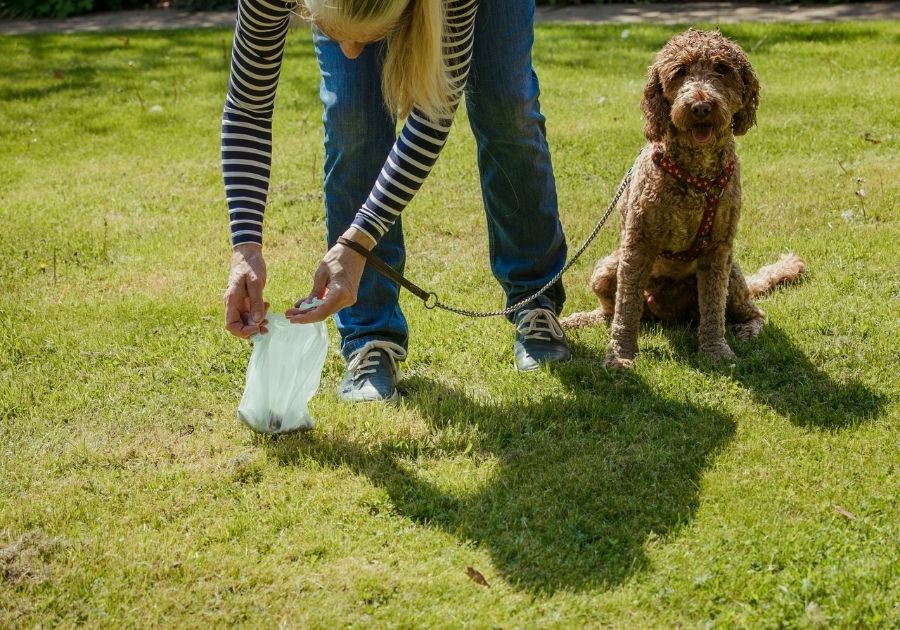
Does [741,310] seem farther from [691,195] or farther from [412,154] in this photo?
[412,154]

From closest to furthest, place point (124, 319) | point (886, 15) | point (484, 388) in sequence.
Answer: point (484, 388) → point (124, 319) → point (886, 15)

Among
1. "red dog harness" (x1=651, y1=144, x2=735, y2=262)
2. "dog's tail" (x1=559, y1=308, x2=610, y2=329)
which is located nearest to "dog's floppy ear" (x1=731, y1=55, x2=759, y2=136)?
"red dog harness" (x1=651, y1=144, x2=735, y2=262)

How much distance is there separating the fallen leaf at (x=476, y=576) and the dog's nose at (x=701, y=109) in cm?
168

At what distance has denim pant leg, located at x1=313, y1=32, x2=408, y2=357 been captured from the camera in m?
3.43

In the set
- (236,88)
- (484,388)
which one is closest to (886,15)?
(484,388)

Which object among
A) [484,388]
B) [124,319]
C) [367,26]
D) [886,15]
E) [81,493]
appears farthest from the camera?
[886,15]

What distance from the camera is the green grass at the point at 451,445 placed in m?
2.67

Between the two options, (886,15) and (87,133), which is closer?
(87,133)

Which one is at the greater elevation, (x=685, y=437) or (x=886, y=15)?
(x=886, y=15)

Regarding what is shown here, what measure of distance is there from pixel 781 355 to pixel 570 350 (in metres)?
0.76

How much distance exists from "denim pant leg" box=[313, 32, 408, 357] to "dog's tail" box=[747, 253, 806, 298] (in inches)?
59.5

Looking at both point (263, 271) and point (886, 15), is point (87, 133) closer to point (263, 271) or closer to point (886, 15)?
point (263, 271)

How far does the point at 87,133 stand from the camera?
7.30m

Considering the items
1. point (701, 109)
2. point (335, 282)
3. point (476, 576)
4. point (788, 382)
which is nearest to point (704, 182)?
point (701, 109)
